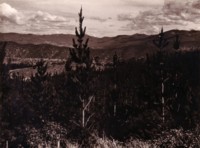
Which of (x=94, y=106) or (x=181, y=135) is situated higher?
(x=181, y=135)

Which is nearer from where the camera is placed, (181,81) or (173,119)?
(173,119)

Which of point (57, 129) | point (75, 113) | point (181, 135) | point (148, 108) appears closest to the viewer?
point (181, 135)

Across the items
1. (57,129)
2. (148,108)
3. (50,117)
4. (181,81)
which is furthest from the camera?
(50,117)

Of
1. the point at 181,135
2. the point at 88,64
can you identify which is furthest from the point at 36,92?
the point at 181,135

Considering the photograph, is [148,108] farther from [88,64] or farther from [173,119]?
[88,64]

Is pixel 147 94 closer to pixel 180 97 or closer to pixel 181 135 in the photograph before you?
pixel 180 97

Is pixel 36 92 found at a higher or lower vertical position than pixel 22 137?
higher

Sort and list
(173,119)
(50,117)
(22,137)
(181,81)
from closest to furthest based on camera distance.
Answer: (173,119), (181,81), (22,137), (50,117)

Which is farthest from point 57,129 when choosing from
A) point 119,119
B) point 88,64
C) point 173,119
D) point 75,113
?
point 75,113

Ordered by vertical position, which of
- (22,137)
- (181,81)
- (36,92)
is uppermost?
(181,81)
